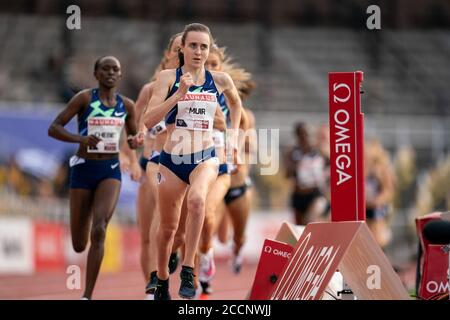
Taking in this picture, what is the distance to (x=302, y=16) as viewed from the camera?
3036 cm

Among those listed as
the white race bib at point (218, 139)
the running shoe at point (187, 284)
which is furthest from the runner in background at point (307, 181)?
the running shoe at point (187, 284)

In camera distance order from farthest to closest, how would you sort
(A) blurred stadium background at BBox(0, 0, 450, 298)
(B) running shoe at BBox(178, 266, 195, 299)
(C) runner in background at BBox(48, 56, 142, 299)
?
(A) blurred stadium background at BBox(0, 0, 450, 298), (C) runner in background at BBox(48, 56, 142, 299), (B) running shoe at BBox(178, 266, 195, 299)

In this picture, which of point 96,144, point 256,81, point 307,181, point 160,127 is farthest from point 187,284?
point 256,81

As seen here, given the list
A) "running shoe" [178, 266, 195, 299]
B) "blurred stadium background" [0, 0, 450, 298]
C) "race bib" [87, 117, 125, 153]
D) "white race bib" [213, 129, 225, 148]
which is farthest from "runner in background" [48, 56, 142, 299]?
"blurred stadium background" [0, 0, 450, 298]

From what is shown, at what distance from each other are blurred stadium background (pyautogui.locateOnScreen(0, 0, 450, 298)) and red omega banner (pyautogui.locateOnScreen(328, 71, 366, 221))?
13.2 m

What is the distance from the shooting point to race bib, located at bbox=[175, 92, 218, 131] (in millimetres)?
8727

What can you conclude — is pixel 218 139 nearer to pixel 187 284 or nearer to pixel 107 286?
pixel 187 284

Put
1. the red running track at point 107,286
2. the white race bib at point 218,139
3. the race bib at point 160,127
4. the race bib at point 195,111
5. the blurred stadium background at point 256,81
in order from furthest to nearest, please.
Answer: the blurred stadium background at point 256,81, the red running track at point 107,286, the white race bib at point 218,139, the race bib at point 160,127, the race bib at point 195,111

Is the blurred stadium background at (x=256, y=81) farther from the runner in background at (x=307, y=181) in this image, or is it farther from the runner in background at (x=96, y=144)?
the runner in background at (x=96, y=144)

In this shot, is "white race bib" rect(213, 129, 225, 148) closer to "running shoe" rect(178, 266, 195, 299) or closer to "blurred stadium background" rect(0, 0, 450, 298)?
"running shoe" rect(178, 266, 195, 299)

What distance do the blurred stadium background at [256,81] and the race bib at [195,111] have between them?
40.4 feet

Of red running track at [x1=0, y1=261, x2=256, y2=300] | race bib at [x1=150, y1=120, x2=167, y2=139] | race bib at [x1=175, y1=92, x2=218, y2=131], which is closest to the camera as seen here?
race bib at [x1=175, y1=92, x2=218, y2=131]

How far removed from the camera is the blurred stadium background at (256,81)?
21.3 metres

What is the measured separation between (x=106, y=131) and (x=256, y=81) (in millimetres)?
16614
